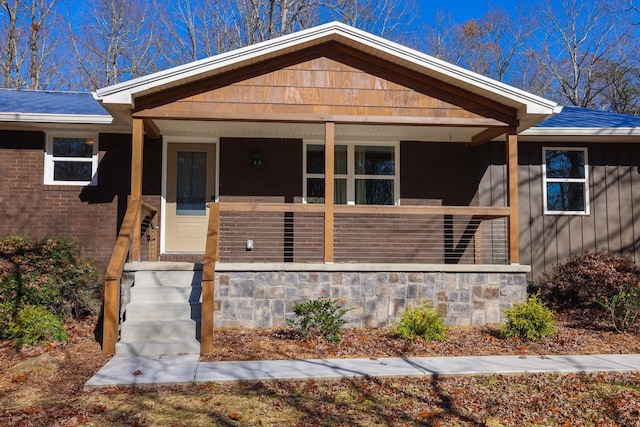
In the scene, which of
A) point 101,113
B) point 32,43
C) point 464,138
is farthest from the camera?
point 32,43

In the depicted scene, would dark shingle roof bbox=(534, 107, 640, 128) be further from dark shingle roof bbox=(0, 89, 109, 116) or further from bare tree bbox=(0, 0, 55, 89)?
bare tree bbox=(0, 0, 55, 89)

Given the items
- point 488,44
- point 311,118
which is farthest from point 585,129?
point 488,44

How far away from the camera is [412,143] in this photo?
991 cm

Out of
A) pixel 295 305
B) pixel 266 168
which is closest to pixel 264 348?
pixel 295 305

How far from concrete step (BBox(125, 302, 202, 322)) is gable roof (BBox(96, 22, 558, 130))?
9.35 ft

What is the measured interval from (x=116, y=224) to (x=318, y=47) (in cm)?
468

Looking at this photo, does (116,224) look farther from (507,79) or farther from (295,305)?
(507,79)

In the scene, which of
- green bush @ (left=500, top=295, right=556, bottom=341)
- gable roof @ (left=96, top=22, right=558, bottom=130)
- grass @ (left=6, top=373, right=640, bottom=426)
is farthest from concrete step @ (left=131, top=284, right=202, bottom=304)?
green bush @ (left=500, top=295, right=556, bottom=341)

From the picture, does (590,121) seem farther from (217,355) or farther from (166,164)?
(217,355)

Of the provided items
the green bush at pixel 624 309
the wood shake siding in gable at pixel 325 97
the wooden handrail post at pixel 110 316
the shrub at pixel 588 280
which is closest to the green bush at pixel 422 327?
the shrub at pixel 588 280

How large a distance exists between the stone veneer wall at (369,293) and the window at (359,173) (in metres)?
2.52

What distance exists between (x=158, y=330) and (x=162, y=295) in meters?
0.71

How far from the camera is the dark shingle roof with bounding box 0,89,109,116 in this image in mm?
9039

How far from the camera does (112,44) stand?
901 inches
